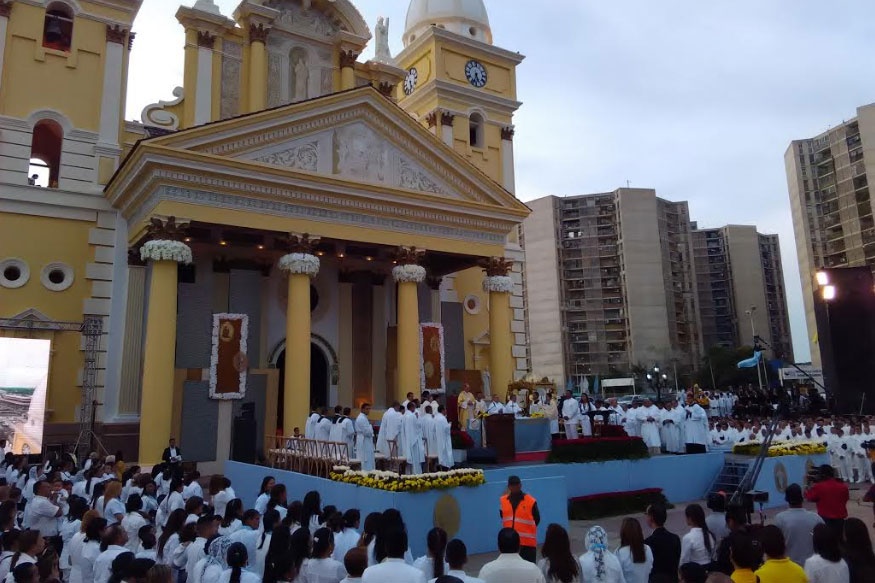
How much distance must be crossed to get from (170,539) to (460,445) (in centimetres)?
1289

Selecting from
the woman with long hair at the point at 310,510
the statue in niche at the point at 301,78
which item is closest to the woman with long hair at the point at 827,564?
the woman with long hair at the point at 310,510

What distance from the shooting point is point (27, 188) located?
69.7ft

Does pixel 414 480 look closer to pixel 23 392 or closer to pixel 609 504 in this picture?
pixel 609 504

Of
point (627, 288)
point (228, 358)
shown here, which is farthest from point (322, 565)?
point (627, 288)

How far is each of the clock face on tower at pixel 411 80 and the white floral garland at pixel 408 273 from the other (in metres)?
13.1

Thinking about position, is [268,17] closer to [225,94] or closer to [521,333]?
[225,94]

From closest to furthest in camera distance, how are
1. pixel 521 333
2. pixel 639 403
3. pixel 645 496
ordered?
1. pixel 645 496
2. pixel 639 403
3. pixel 521 333

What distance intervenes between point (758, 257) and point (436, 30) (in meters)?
75.2

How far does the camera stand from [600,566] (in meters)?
6.11

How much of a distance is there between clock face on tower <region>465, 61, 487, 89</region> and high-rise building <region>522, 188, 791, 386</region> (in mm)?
50916

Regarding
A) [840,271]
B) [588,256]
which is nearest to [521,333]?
[840,271]

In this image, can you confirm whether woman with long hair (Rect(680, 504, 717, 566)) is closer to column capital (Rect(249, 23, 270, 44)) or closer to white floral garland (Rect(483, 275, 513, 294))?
white floral garland (Rect(483, 275, 513, 294))

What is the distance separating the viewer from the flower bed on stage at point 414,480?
1262 centimetres

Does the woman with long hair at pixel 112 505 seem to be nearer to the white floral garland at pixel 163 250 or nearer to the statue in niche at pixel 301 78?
the white floral garland at pixel 163 250
